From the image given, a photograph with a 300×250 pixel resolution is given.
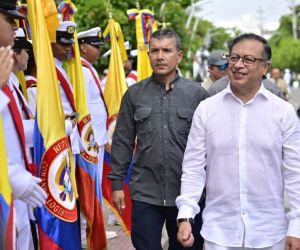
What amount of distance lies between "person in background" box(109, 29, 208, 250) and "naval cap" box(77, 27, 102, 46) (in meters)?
2.62

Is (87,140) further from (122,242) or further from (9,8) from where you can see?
(9,8)

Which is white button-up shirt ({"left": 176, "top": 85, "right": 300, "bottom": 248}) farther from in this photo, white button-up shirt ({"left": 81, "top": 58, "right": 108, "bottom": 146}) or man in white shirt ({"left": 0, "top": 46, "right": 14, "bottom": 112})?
white button-up shirt ({"left": 81, "top": 58, "right": 108, "bottom": 146})

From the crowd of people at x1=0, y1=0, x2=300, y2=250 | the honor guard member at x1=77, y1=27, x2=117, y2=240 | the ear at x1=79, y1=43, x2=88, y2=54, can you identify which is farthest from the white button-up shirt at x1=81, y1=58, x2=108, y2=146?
the crowd of people at x1=0, y1=0, x2=300, y2=250

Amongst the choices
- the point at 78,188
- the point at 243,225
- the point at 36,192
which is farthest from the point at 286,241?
the point at 78,188

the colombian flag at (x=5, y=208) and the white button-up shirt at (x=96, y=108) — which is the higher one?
the colombian flag at (x=5, y=208)

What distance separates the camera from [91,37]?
763 cm

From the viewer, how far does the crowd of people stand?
3.86 m

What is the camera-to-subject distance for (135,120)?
195 inches

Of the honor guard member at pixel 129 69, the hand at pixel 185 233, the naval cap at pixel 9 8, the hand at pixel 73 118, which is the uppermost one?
the naval cap at pixel 9 8

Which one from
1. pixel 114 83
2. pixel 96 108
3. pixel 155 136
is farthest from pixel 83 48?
pixel 155 136

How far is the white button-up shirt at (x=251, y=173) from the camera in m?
3.94

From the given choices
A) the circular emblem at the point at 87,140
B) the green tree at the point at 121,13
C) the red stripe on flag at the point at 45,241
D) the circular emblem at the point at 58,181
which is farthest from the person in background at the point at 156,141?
the green tree at the point at 121,13

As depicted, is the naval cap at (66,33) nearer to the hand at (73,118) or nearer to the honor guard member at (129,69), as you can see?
the hand at (73,118)

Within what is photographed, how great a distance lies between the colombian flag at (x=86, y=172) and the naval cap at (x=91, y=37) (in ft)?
3.02
